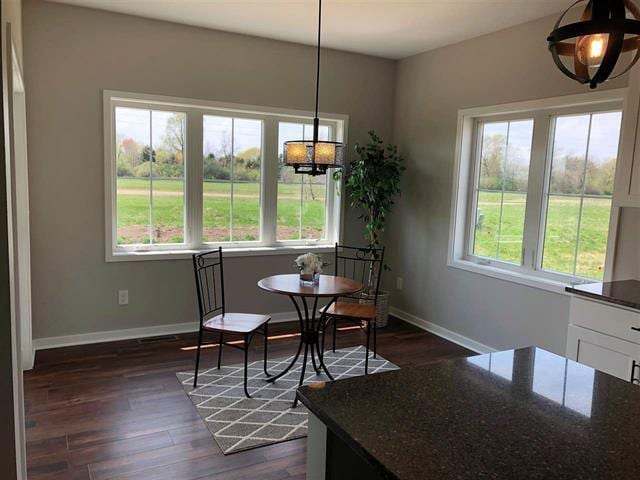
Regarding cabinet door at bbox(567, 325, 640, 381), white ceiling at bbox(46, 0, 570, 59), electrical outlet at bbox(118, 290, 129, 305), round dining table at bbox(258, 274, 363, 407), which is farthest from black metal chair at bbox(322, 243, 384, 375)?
white ceiling at bbox(46, 0, 570, 59)

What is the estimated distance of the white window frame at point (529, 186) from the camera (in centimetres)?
353

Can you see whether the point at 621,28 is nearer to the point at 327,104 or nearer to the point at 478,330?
the point at 478,330

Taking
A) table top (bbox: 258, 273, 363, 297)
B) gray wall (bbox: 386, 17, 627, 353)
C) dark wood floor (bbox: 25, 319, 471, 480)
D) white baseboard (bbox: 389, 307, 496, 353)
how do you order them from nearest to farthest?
dark wood floor (bbox: 25, 319, 471, 480)
table top (bbox: 258, 273, 363, 297)
gray wall (bbox: 386, 17, 627, 353)
white baseboard (bbox: 389, 307, 496, 353)

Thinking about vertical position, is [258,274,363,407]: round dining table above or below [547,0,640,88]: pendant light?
below

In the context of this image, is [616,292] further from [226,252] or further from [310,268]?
[226,252]

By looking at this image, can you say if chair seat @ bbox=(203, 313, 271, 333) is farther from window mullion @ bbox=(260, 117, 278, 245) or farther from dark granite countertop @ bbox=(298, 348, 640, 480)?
dark granite countertop @ bbox=(298, 348, 640, 480)

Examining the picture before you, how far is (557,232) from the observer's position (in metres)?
3.73

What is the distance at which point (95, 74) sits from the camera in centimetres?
388

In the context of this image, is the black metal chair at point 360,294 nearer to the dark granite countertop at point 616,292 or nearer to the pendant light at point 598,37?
the dark granite countertop at point 616,292

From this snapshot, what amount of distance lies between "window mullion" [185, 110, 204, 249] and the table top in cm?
127

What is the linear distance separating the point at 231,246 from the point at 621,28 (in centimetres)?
376

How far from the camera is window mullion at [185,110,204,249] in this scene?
4.36 m

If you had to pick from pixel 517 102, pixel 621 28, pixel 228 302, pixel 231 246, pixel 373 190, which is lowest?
pixel 228 302

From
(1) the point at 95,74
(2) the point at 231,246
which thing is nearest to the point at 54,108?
(1) the point at 95,74
